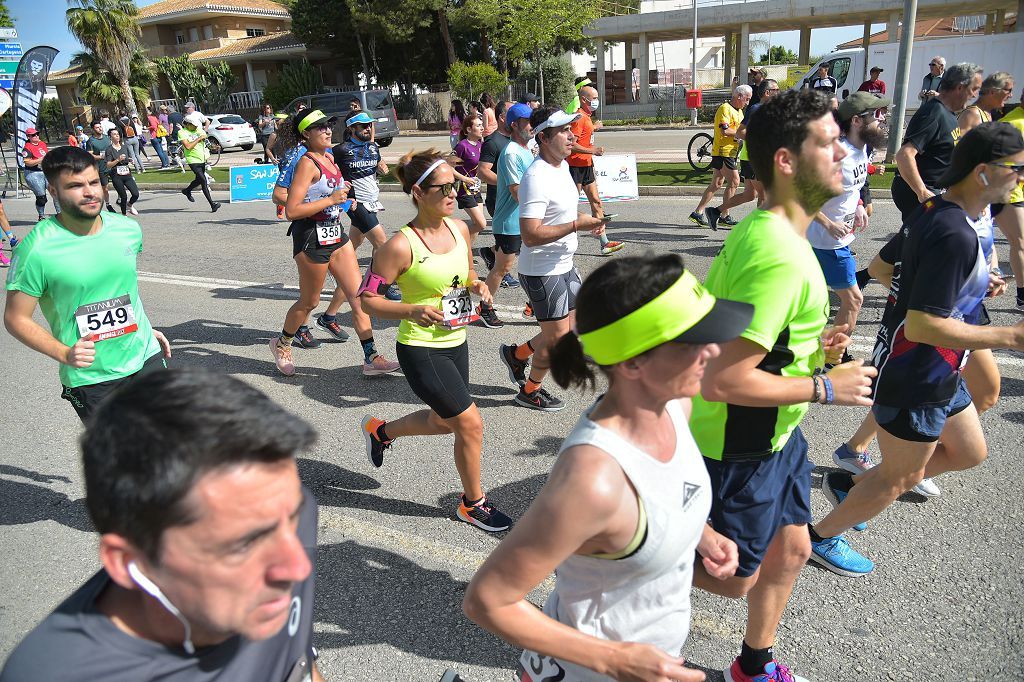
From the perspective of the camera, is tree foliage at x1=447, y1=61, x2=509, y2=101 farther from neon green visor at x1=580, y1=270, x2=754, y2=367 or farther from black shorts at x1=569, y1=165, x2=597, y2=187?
neon green visor at x1=580, y1=270, x2=754, y2=367

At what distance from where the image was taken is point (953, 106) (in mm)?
6617

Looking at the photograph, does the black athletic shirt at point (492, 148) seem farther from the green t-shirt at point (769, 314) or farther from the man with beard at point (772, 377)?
the green t-shirt at point (769, 314)

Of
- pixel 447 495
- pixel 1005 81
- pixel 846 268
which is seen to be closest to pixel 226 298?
pixel 447 495

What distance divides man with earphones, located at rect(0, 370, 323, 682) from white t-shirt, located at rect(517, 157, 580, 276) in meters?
3.74

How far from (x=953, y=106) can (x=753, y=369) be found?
5912 millimetres

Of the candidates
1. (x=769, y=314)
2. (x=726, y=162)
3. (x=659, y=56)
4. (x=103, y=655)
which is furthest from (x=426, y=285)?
(x=659, y=56)

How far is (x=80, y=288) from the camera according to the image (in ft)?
11.8

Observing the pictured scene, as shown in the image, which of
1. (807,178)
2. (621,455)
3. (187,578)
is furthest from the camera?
(807,178)

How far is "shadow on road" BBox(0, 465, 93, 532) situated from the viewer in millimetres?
4211

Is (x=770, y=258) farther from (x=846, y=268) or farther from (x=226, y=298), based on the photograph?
(x=226, y=298)

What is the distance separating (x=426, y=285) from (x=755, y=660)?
2335 mm

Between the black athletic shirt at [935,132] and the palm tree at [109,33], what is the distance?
134ft

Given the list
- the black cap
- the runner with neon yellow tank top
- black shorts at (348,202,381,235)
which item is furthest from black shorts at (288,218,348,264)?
the black cap

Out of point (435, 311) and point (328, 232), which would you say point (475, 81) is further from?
point (435, 311)
